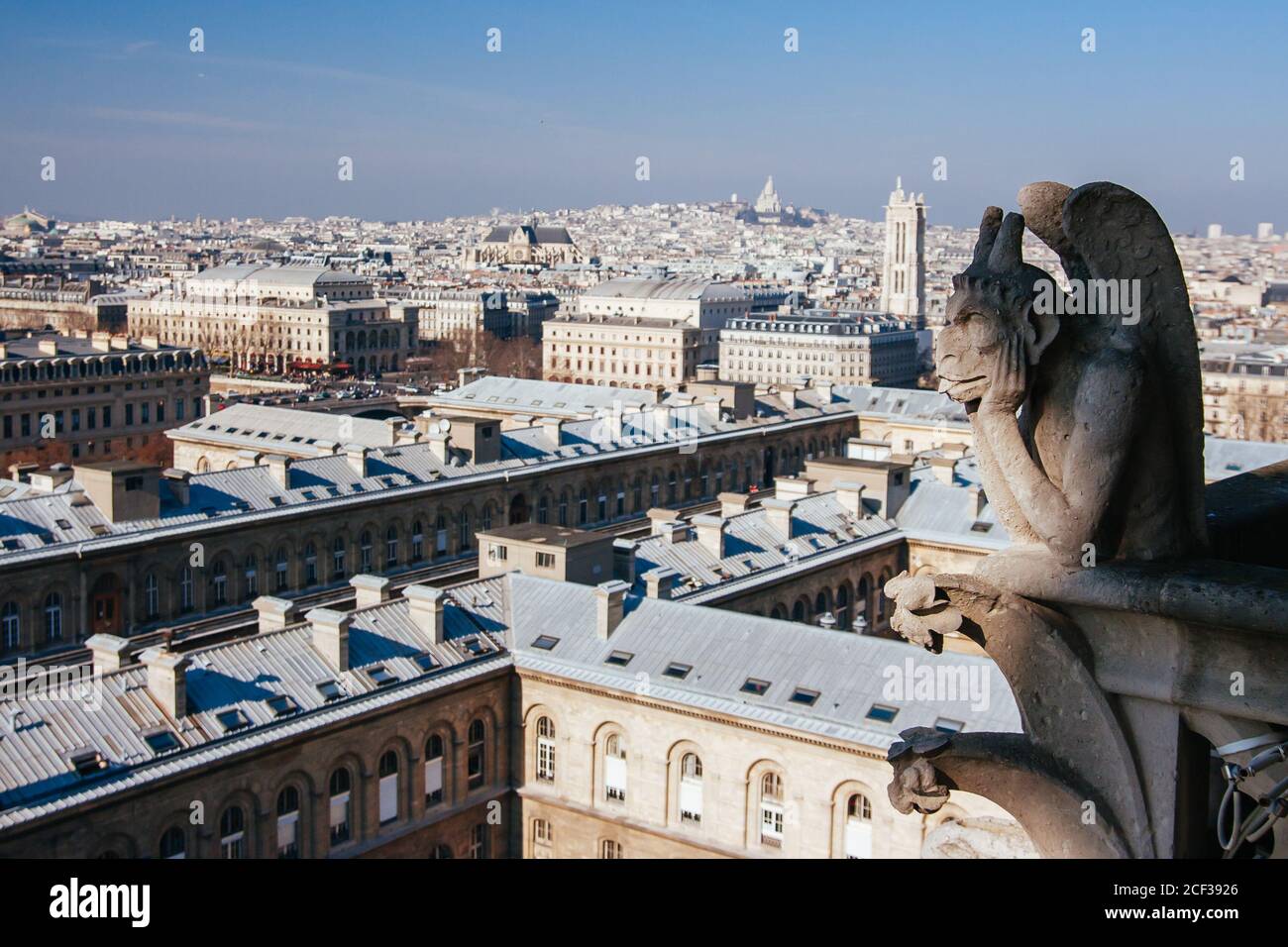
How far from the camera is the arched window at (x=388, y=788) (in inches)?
1404

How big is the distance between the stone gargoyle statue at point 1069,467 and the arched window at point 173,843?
88.5 feet

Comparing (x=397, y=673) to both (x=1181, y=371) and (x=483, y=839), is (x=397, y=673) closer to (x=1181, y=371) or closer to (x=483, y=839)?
(x=483, y=839)

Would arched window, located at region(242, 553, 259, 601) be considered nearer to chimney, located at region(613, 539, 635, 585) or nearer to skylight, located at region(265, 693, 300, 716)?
chimney, located at region(613, 539, 635, 585)

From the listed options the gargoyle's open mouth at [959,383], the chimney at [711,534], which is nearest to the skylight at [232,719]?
the chimney at [711,534]

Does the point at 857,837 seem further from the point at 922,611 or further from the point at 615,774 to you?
the point at 922,611

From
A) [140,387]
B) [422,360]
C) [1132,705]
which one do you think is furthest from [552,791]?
[422,360]

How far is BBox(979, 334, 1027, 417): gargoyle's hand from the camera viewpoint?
661cm

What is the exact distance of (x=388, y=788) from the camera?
3591cm

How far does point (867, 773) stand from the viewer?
33.5m

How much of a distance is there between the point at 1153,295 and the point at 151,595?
4852 cm

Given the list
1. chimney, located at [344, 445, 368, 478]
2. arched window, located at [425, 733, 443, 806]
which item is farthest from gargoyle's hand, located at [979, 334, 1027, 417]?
chimney, located at [344, 445, 368, 478]

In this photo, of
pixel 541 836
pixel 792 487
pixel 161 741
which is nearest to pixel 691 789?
pixel 541 836
